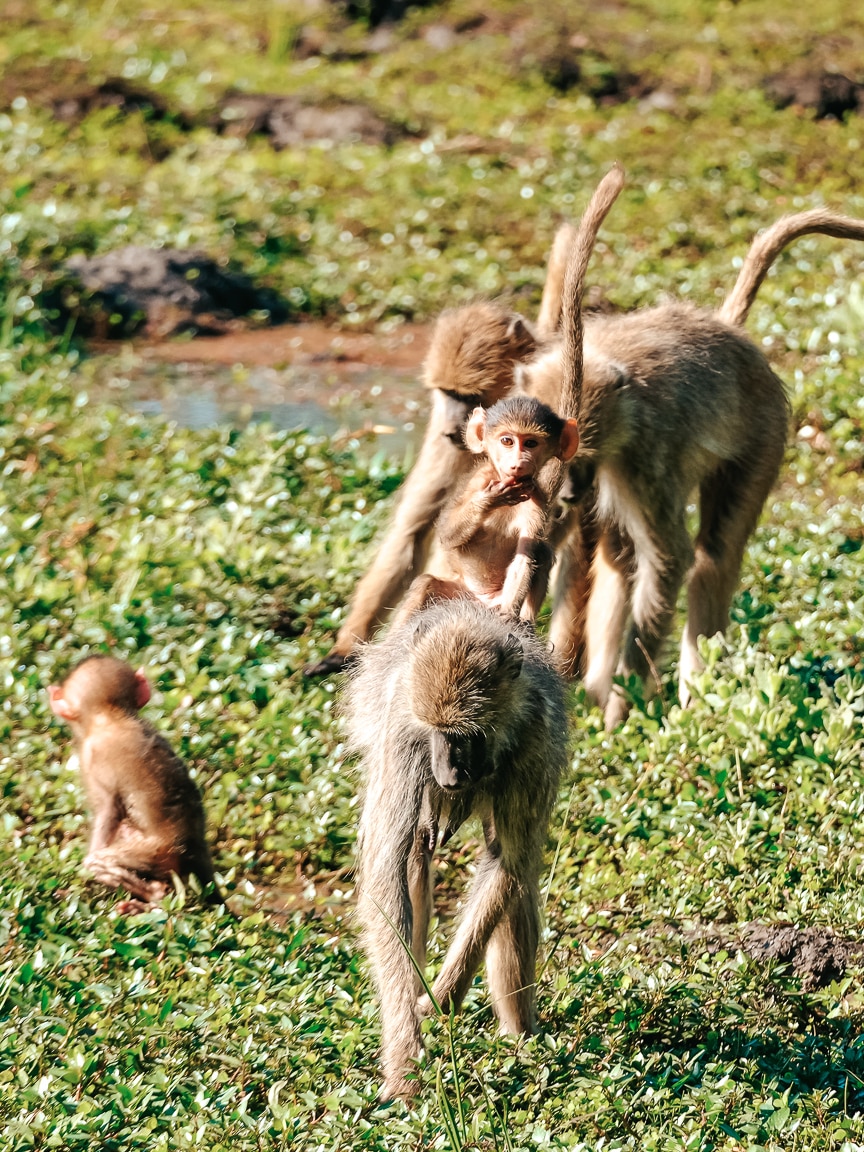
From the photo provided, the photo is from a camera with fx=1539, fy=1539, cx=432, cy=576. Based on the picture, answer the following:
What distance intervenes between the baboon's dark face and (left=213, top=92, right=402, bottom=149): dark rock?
9.68m

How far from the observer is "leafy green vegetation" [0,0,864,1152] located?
3.63m

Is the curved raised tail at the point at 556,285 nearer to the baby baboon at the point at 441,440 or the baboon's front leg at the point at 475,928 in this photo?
the baby baboon at the point at 441,440

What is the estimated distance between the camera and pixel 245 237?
10.7m

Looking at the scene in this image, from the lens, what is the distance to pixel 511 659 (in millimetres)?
3508

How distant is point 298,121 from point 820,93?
4.24 m

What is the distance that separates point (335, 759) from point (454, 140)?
8.14 metres

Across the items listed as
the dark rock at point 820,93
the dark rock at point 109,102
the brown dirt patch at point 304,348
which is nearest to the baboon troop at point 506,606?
the brown dirt patch at point 304,348

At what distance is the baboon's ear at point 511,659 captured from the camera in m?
3.48

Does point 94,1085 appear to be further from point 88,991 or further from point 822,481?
point 822,481

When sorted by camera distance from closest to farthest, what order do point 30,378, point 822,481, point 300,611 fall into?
point 300,611 → point 822,481 → point 30,378

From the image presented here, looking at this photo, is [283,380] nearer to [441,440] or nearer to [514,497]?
[441,440]

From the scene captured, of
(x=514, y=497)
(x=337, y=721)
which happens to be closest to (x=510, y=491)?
(x=514, y=497)

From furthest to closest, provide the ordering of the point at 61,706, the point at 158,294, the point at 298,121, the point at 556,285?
the point at 298,121, the point at 158,294, the point at 556,285, the point at 61,706

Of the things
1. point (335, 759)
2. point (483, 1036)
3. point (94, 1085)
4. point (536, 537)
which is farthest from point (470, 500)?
point (94, 1085)
